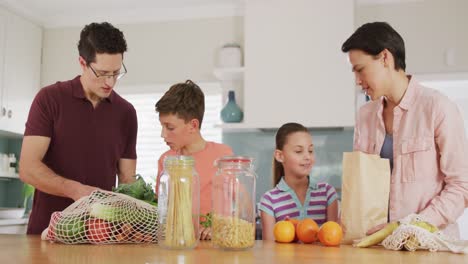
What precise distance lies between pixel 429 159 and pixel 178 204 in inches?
35.1

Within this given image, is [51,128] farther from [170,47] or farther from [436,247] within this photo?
[170,47]

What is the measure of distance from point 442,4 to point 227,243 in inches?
133

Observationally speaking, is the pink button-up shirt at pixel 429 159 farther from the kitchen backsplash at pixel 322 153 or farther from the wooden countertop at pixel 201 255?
the kitchen backsplash at pixel 322 153

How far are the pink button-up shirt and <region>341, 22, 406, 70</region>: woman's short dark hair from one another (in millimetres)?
118

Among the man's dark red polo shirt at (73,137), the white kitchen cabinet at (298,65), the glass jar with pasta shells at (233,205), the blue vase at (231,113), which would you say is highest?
the white kitchen cabinet at (298,65)

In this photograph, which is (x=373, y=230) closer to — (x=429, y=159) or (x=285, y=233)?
(x=285, y=233)

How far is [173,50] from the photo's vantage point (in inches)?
171

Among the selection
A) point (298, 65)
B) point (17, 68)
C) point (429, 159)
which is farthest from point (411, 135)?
point (17, 68)

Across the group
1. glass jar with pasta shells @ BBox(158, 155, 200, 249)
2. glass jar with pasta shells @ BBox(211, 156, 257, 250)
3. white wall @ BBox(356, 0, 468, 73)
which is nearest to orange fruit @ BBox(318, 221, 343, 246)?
glass jar with pasta shells @ BBox(211, 156, 257, 250)

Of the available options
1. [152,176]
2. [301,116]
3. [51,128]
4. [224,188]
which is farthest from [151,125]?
[224,188]

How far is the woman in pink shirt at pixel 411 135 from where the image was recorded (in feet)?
5.18

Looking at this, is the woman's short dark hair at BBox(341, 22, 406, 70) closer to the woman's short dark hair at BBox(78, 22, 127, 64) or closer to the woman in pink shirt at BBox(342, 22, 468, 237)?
the woman in pink shirt at BBox(342, 22, 468, 237)

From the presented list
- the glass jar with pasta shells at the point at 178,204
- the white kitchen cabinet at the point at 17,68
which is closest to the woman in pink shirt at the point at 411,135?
the glass jar with pasta shells at the point at 178,204

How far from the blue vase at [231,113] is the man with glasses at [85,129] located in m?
1.67
